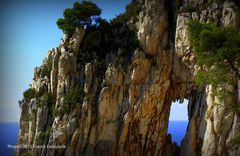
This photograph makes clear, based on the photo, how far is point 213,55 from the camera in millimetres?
24297

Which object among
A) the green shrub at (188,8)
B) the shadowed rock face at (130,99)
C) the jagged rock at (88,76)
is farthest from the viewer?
the jagged rock at (88,76)

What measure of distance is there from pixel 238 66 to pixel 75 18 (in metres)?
19.5

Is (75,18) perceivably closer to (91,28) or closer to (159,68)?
(91,28)

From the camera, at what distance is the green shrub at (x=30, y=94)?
3872cm

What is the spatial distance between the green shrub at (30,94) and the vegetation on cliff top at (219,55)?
19.9 m

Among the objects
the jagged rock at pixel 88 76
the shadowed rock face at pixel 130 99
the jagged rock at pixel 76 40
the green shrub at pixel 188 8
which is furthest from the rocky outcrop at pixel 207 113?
the jagged rock at pixel 76 40

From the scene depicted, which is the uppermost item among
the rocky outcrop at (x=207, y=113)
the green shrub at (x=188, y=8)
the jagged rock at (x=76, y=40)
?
the green shrub at (x=188, y=8)

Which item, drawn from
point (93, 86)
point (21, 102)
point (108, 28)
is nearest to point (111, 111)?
point (93, 86)

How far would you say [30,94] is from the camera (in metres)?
39.5

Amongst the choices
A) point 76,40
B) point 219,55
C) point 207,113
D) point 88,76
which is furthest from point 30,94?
point 219,55

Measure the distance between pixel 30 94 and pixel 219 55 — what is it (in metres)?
23.2

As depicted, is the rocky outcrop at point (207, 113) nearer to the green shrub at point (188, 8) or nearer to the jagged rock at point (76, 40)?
the green shrub at point (188, 8)

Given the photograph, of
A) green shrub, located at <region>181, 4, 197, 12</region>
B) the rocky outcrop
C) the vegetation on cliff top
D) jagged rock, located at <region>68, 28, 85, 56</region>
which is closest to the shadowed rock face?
green shrub, located at <region>181, 4, 197, 12</region>

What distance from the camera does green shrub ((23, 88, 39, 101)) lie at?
38725 millimetres
